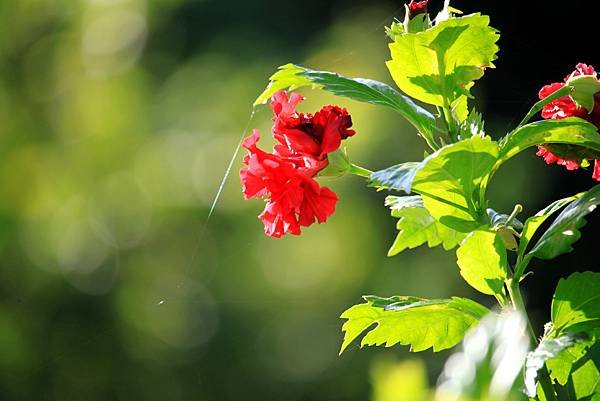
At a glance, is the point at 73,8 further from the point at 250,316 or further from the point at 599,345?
A: the point at 599,345

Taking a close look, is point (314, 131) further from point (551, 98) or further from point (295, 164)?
point (551, 98)

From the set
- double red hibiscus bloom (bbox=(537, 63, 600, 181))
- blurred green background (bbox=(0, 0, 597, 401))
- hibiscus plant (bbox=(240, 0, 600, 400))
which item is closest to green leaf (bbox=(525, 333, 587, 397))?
hibiscus plant (bbox=(240, 0, 600, 400))

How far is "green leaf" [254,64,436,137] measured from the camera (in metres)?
0.56

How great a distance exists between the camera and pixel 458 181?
53 centimetres

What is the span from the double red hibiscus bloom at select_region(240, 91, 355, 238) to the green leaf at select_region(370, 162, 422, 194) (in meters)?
0.07

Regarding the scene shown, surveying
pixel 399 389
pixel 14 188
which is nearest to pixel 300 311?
pixel 14 188

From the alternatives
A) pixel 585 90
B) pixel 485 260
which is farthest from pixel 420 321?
pixel 585 90

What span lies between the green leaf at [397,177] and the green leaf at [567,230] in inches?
3.4

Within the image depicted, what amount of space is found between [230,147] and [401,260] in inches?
20.3

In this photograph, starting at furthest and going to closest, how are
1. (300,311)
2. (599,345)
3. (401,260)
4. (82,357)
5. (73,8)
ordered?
(73,8), (82,357), (300,311), (401,260), (599,345)

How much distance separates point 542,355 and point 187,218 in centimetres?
207

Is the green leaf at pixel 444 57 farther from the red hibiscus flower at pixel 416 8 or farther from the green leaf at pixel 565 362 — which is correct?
the green leaf at pixel 565 362

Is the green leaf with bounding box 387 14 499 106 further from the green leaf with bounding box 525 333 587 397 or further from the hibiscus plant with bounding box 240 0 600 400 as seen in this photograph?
the green leaf with bounding box 525 333 587 397

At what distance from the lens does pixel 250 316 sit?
8.00 feet
